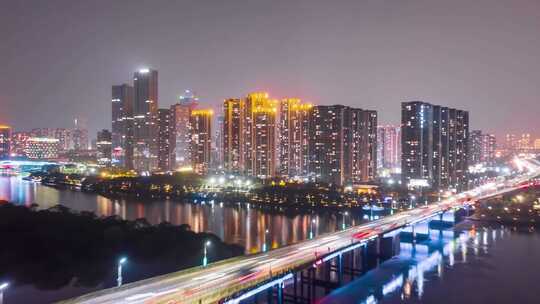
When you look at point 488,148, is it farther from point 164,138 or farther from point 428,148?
point 164,138

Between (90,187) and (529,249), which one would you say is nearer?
(529,249)

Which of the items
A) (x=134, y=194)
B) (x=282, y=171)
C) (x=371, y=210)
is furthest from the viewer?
(x=282, y=171)

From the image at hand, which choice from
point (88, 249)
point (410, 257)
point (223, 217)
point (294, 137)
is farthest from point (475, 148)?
point (88, 249)

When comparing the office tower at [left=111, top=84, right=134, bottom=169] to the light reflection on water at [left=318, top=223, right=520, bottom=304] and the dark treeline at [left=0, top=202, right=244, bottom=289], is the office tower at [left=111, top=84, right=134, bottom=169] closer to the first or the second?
the dark treeline at [left=0, top=202, right=244, bottom=289]

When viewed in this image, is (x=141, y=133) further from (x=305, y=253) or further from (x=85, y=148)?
(x=305, y=253)

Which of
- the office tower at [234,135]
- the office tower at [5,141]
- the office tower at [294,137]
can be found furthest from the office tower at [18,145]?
the office tower at [294,137]

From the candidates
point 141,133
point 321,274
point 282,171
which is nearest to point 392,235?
point 321,274

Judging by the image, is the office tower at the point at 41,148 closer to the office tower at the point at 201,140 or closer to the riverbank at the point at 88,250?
the office tower at the point at 201,140
